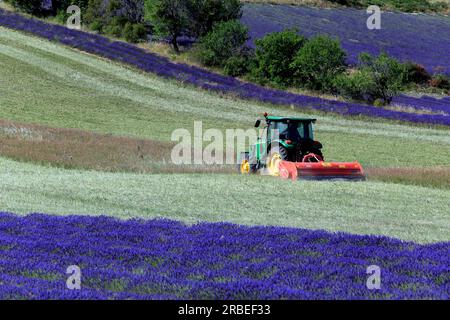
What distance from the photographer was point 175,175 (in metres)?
23.9

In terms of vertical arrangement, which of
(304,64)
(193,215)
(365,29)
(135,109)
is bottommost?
(135,109)

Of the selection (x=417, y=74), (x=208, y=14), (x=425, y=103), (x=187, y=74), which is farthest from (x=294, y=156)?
(x=208, y=14)

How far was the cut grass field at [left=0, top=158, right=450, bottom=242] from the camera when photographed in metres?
16.9

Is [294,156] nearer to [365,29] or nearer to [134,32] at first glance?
[134,32]

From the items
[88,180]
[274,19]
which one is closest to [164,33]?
[274,19]

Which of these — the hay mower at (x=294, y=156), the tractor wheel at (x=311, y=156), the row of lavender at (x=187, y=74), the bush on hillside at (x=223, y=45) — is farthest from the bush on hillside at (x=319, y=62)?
the tractor wheel at (x=311, y=156)

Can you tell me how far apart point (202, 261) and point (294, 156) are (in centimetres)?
1168

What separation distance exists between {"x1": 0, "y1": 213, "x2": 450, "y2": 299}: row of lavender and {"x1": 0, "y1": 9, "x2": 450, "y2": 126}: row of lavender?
32.5 metres

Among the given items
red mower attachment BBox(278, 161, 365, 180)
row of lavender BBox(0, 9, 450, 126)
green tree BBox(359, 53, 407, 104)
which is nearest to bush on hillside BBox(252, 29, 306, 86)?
row of lavender BBox(0, 9, 450, 126)

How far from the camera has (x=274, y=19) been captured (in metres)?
76.9

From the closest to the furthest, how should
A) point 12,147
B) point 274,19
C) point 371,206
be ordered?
point 371,206 → point 12,147 → point 274,19

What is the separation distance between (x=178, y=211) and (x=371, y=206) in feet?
16.4
